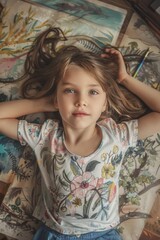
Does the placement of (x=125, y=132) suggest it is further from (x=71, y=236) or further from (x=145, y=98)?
(x=71, y=236)

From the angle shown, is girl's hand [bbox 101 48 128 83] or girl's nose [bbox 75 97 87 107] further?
girl's hand [bbox 101 48 128 83]

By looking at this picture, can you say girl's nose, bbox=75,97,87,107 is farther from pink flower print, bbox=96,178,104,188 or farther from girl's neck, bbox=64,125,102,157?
pink flower print, bbox=96,178,104,188

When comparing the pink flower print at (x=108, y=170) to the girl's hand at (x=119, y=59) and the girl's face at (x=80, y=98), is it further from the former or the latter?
the girl's hand at (x=119, y=59)

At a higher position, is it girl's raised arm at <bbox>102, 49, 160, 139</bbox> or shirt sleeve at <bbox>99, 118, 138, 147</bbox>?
girl's raised arm at <bbox>102, 49, 160, 139</bbox>

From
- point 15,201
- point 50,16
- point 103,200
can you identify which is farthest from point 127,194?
point 50,16

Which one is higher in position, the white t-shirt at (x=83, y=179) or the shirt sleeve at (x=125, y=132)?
the shirt sleeve at (x=125, y=132)

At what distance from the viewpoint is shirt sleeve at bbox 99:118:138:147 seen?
3.32ft

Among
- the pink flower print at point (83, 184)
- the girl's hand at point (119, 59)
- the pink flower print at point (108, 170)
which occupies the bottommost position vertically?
the pink flower print at point (83, 184)

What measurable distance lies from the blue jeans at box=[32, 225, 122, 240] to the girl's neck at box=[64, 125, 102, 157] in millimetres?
225

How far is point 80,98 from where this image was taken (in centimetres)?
93

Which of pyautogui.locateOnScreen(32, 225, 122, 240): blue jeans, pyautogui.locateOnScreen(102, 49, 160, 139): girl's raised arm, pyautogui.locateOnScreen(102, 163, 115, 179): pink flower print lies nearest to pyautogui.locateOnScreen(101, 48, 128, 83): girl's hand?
pyautogui.locateOnScreen(102, 49, 160, 139): girl's raised arm

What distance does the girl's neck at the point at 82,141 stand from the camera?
1.01 metres

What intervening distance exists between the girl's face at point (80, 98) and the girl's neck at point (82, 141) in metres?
0.05

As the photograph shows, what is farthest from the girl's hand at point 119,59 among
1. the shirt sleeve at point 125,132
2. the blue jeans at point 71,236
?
the blue jeans at point 71,236
